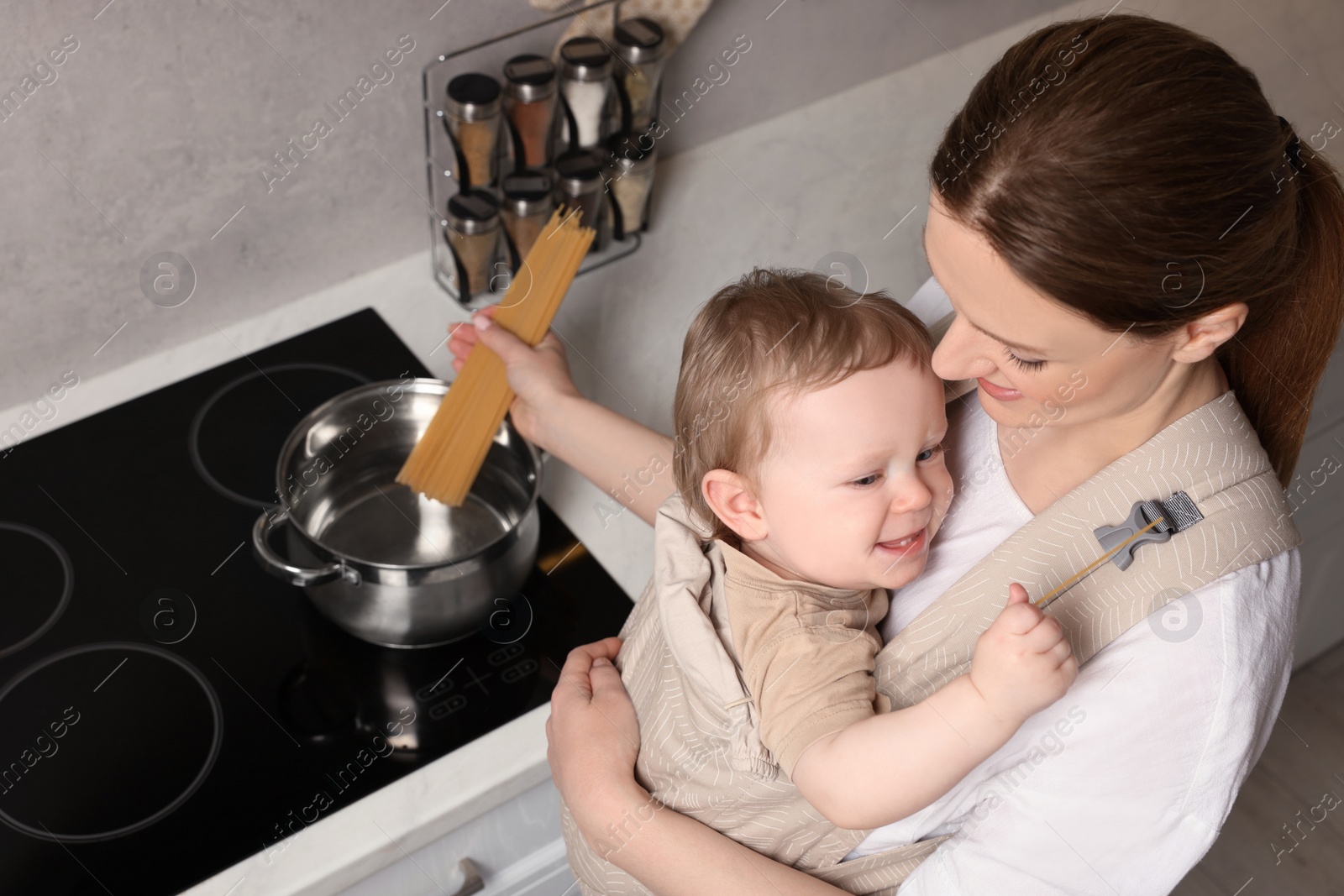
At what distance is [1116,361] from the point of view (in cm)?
76

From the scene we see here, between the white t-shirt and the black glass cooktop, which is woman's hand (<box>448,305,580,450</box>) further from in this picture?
the white t-shirt

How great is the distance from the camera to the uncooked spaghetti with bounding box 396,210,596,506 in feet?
3.69

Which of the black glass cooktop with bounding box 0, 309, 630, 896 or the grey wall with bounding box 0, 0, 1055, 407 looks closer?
the black glass cooktop with bounding box 0, 309, 630, 896

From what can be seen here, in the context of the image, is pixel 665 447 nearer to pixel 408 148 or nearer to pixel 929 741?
pixel 929 741

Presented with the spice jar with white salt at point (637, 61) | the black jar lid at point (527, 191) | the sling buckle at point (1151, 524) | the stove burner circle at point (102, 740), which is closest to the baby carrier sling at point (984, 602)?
the sling buckle at point (1151, 524)

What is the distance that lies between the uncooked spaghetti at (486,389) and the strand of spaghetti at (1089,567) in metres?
0.56

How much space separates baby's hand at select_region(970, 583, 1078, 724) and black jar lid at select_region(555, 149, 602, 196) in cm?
79

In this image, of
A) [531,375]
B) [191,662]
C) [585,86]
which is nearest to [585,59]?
[585,86]

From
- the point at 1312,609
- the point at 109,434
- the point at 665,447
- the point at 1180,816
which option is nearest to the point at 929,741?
the point at 1180,816

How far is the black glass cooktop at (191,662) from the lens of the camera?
37.4 inches

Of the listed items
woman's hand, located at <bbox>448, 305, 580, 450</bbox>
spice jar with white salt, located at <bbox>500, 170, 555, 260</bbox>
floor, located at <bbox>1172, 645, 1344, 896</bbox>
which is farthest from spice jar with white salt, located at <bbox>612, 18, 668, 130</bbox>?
floor, located at <bbox>1172, 645, 1344, 896</bbox>

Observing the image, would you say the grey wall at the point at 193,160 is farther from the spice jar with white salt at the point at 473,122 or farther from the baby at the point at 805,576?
the baby at the point at 805,576

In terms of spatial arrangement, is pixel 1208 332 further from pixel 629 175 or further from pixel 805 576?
pixel 629 175

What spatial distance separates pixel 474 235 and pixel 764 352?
0.57 meters
